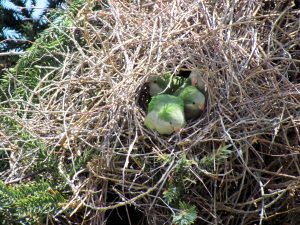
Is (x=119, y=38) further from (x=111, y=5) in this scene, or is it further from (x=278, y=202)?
(x=278, y=202)

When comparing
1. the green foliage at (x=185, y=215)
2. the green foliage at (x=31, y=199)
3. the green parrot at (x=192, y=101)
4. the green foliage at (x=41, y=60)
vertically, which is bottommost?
the green foliage at (x=185, y=215)

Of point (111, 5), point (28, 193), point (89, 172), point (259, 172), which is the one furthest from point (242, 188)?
point (111, 5)

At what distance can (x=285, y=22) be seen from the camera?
5.36ft

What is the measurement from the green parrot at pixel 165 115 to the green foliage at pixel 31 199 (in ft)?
0.69

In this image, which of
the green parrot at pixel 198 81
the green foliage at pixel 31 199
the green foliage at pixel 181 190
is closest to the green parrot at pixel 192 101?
the green parrot at pixel 198 81

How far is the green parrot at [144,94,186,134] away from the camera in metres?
1.44

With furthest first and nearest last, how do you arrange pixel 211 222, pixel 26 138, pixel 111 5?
pixel 111 5 < pixel 26 138 < pixel 211 222

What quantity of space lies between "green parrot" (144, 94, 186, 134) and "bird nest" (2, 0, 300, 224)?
0.06 feet

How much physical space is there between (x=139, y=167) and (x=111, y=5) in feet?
1.27

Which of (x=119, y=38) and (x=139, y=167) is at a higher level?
(x=119, y=38)

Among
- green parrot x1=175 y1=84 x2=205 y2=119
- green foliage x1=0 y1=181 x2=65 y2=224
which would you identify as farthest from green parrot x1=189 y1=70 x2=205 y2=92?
green foliage x1=0 y1=181 x2=65 y2=224

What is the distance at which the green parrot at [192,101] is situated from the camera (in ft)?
4.86

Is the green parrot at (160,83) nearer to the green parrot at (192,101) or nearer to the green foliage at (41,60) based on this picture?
the green parrot at (192,101)

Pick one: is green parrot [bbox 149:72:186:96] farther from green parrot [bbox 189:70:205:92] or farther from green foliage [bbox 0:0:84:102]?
green foliage [bbox 0:0:84:102]
